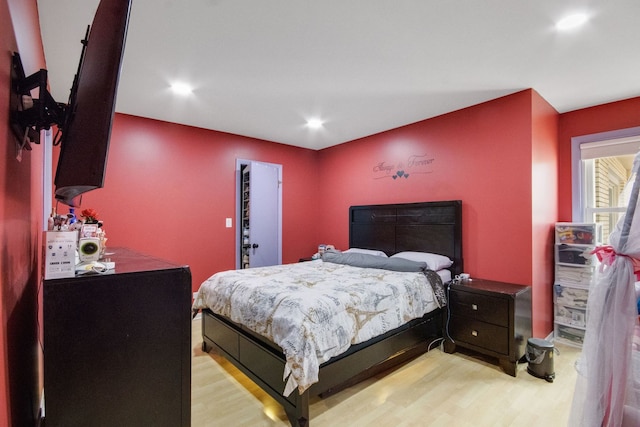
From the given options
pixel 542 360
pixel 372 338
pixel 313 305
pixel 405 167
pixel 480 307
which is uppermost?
pixel 405 167

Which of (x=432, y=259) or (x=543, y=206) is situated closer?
(x=543, y=206)

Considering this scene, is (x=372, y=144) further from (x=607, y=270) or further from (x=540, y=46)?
(x=607, y=270)

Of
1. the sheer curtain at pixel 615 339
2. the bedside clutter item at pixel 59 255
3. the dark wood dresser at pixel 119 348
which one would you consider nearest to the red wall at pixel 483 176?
the sheer curtain at pixel 615 339

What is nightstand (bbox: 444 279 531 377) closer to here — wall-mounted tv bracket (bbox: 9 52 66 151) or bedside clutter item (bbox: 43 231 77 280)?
bedside clutter item (bbox: 43 231 77 280)

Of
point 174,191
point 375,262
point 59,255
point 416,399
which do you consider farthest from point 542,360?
point 174,191

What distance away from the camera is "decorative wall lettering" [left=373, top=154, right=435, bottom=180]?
12.2ft

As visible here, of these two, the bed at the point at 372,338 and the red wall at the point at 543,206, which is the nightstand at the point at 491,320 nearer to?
the bed at the point at 372,338

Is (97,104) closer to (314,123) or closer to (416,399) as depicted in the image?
(416,399)

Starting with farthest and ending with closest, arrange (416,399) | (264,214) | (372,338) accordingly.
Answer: (264,214), (372,338), (416,399)

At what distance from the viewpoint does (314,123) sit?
389cm

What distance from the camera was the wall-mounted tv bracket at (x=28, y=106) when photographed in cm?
114

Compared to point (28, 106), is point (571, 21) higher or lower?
higher

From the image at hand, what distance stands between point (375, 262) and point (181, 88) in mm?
2547

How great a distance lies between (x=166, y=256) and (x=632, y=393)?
13.2ft
